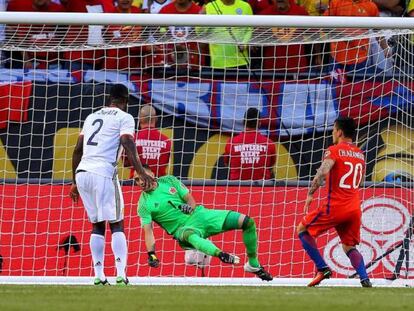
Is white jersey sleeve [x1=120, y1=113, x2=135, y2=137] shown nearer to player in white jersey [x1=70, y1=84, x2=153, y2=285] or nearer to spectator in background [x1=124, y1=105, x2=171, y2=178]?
player in white jersey [x1=70, y1=84, x2=153, y2=285]

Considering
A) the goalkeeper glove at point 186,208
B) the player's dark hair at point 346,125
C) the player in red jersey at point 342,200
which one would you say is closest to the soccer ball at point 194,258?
the goalkeeper glove at point 186,208

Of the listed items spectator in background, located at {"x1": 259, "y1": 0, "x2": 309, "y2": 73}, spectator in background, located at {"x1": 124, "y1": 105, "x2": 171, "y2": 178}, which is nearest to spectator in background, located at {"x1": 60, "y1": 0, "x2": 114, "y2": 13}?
spectator in background, located at {"x1": 124, "y1": 105, "x2": 171, "y2": 178}

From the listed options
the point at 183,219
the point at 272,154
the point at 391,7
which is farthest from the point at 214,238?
the point at 391,7

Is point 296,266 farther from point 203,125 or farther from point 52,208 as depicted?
point 52,208

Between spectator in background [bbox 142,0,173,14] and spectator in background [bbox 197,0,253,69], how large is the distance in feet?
1.89

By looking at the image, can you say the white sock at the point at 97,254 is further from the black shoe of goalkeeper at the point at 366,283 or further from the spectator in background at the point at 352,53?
the spectator in background at the point at 352,53

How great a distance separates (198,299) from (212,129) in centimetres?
517

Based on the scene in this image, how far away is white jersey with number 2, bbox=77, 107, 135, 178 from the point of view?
43.4ft

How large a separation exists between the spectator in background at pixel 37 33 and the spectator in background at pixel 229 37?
5.77 ft

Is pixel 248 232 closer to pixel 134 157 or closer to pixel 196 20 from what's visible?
pixel 134 157

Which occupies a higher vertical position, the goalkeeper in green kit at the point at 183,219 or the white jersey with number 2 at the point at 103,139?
the white jersey with number 2 at the point at 103,139

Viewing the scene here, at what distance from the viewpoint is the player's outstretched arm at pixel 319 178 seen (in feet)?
43.3

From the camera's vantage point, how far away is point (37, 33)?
48.6 ft

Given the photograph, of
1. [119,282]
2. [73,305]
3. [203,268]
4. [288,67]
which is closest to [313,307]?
[73,305]
